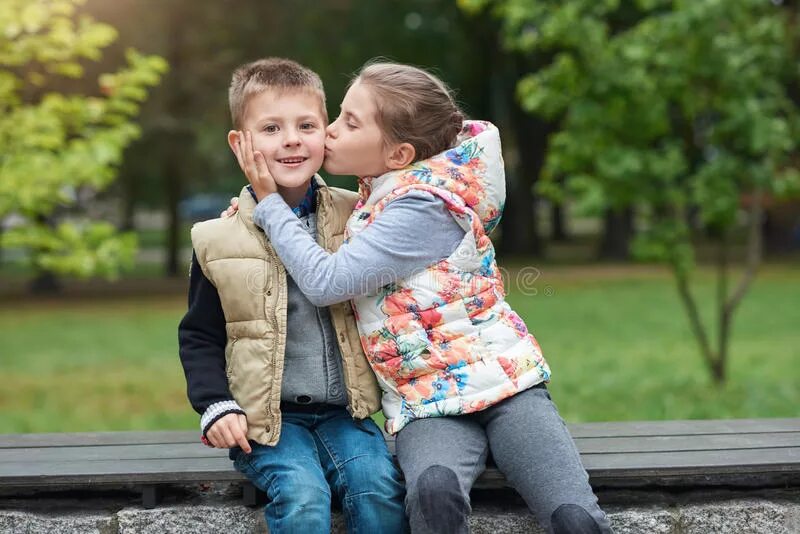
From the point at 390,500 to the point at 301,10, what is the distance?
19.2m

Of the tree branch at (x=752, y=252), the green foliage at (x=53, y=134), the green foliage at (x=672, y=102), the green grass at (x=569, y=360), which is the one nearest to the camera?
the green foliage at (x=53, y=134)

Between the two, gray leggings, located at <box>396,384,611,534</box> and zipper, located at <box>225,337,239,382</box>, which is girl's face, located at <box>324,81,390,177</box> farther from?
gray leggings, located at <box>396,384,611,534</box>

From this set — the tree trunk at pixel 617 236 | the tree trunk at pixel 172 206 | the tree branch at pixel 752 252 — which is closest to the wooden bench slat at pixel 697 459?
the tree branch at pixel 752 252

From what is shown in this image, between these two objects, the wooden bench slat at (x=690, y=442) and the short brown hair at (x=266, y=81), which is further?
the wooden bench slat at (x=690, y=442)

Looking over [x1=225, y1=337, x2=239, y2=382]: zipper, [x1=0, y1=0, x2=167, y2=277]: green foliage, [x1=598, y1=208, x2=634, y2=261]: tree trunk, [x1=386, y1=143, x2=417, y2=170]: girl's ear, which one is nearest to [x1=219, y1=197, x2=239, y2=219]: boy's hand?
[x1=225, y1=337, x2=239, y2=382]: zipper

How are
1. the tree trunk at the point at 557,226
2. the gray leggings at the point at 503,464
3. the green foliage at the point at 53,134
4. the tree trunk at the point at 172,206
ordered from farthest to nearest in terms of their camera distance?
the tree trunk at the point at 557,226 → the tree trunk at the point at 172,206 → the green foliage at the point at 53,134 → the gray leggings at the point at 503,464

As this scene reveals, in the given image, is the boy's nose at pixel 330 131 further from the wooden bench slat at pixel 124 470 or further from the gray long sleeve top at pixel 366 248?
the wooden bench slat at pixel 124 470

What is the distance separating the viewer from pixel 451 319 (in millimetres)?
2625

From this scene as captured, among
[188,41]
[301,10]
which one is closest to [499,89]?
[301,10]

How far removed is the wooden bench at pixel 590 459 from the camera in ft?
8.89

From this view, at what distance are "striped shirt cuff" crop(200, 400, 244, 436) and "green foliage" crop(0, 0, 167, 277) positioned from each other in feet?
11.8

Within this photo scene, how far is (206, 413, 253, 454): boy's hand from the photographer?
2523 millimetres

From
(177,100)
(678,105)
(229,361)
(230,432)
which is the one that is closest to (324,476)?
(230,432)

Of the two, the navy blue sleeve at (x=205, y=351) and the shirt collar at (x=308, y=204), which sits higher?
the shirt collar at (x=308, y=204)
